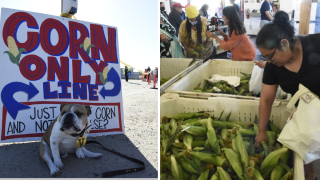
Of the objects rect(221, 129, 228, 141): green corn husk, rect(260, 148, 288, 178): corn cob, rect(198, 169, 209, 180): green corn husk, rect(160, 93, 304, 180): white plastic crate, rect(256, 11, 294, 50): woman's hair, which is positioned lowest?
rect(198, 169, 209, 180): green corn husk

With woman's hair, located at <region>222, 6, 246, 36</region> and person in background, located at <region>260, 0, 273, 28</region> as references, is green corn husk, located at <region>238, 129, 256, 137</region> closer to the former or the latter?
person in background, located at <region>260, 0, 273, 28</region>

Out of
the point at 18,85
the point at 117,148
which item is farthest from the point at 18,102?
the point at 117,148

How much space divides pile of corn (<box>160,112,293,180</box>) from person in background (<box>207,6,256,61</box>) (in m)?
1.03

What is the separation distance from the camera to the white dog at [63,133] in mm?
2494

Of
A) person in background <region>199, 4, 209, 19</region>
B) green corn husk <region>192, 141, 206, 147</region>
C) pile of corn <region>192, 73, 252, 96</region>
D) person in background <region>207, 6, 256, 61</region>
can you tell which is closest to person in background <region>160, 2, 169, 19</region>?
person in background <region>199, 4, 209, 19</region>

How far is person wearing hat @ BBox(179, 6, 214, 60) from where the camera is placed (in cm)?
285

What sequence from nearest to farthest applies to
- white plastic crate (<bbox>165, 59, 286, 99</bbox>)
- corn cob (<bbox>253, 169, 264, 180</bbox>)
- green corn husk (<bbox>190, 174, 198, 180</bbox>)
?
corn cob (<bbox>253, 169, 264, 180</bbox>), green corn husk (<bbox>190, 174, 198, 180</bbox>), white plastic crate (<bbox>165, 59, 286, 99</bbox>)

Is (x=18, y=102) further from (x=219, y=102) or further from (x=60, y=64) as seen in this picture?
(x=219, y=102)

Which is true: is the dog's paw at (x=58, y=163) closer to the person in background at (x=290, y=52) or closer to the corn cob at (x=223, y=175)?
the corn cob at (x=223, y=175)

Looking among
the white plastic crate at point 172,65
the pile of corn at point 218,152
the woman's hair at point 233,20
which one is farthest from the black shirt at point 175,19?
the pile of corn at point 218,152

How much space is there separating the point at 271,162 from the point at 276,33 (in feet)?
2.48

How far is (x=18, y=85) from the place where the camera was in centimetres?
320

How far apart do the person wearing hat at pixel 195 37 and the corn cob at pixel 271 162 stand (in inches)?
61.6

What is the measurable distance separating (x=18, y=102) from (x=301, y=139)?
292cm
